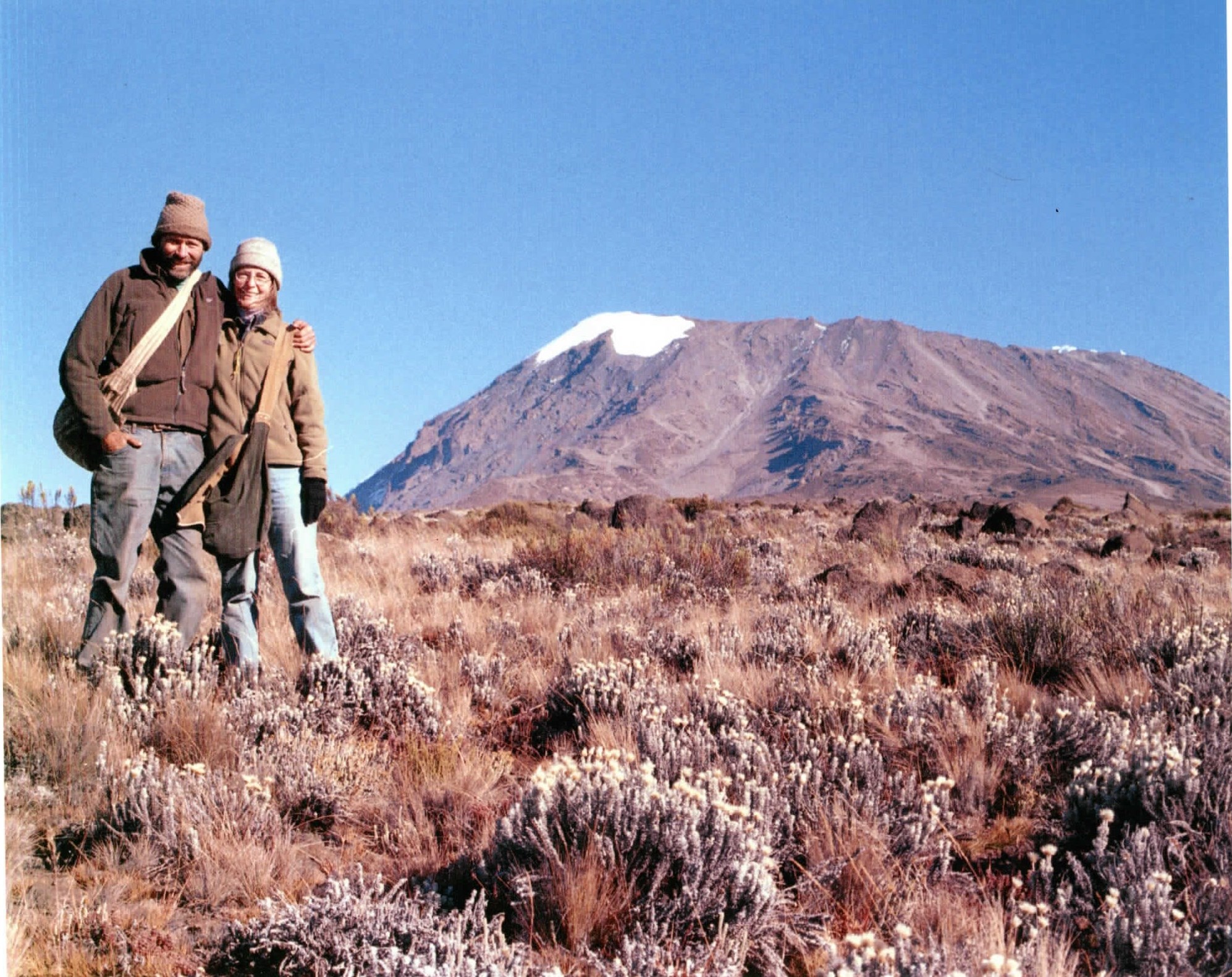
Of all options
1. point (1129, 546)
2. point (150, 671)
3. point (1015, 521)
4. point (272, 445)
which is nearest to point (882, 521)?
point (1015, 521)

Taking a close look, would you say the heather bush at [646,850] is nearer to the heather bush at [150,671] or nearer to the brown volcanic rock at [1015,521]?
the heather bush at [150,671]

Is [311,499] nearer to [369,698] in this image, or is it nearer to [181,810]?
Answer: [369,698]

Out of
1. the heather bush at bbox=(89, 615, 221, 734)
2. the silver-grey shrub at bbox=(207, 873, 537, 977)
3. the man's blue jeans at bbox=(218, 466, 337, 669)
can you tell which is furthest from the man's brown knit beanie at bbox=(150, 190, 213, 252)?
the silver-grey shrub at bbox=(207, 873, 537, 977)

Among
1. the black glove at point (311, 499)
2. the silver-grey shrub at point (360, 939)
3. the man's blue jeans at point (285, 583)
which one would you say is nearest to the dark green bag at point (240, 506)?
the man's blue jeans at point (285, 583)

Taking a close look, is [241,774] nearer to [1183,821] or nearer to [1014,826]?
[1014,826]

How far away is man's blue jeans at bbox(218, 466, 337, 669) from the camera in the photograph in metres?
3.84

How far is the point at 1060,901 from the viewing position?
204 cm

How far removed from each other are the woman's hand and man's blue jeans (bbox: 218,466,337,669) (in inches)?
21.5

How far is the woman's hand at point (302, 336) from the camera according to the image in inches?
154

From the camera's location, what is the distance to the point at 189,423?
12.2ft

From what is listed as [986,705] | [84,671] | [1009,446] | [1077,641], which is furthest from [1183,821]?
[1009,446]

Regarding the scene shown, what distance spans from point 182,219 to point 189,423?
0.84m

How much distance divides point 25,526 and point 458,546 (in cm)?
457

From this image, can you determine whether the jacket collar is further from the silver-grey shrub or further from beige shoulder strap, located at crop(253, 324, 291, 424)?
the silver-grey shrub
